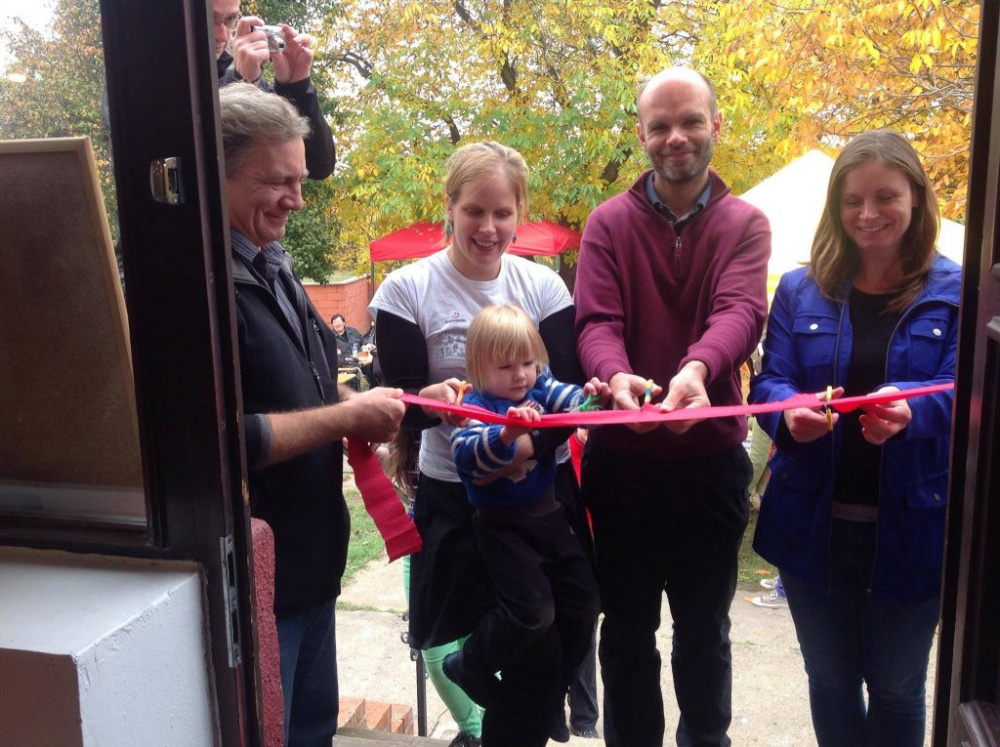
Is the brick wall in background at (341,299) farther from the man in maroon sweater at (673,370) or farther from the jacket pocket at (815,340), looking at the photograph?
the jacket pocket at (815,340)

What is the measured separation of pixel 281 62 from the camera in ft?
8.89

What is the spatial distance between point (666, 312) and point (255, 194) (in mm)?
1136

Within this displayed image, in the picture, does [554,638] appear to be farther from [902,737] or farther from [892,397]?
[892,397]

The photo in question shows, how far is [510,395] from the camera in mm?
2420

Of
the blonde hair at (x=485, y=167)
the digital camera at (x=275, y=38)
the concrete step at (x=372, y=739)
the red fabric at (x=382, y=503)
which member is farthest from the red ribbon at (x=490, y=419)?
the concrete step at (x=372, y=739)

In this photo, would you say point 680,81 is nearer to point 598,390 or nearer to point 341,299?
point 598,390

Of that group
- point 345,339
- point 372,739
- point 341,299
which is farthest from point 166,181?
point 341,299

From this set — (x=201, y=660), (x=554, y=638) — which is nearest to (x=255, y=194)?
(x=201, y=660)

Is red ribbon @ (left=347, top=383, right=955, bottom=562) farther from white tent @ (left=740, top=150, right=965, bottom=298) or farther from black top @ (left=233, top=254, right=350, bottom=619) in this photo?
white tent @ (left=740, top=150, right=965, bottom=298)

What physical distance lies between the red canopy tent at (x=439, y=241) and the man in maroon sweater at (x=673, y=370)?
7.78 meters

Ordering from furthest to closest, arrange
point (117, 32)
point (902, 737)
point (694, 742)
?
1. point (694, 742)
2. point (902, 737)
3. point (117, 32)

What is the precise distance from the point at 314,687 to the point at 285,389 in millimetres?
861

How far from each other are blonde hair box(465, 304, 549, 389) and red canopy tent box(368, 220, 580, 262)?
798 centimetres

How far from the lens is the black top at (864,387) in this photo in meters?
2.36
